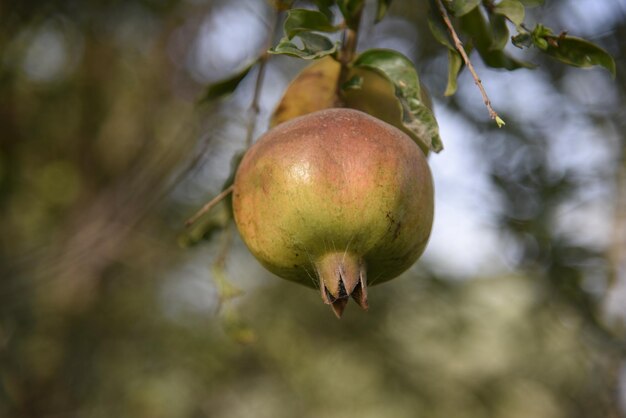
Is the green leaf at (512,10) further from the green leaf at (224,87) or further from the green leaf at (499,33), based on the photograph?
the green leaf at (224,87)

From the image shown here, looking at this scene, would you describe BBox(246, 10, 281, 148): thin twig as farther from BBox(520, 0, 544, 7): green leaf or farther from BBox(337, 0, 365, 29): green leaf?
BBox(520, 0, 544, 7): green leaf

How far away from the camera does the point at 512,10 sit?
0.98 m

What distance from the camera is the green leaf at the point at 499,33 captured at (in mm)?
1042

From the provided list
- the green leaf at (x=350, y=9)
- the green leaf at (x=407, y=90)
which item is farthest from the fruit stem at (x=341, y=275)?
the green leaf at (x=350, y=9)

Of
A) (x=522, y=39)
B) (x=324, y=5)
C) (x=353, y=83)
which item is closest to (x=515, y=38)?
(x=522, y=39)

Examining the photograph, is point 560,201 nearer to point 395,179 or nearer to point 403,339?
point 395,179

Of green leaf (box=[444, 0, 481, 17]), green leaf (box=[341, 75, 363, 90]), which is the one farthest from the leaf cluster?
green leaf (box=[341, 75, 363, 90])

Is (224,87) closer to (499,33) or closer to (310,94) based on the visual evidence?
(310,94)

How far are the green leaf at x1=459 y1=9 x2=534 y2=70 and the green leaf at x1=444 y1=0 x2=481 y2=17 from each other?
5.5 inches

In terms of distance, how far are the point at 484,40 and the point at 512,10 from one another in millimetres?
147

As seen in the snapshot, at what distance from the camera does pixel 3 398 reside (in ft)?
8.81

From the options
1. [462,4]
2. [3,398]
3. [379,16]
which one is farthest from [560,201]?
[3,398]

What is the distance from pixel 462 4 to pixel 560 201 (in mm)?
1298

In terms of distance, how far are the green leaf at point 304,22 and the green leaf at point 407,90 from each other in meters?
0.07
